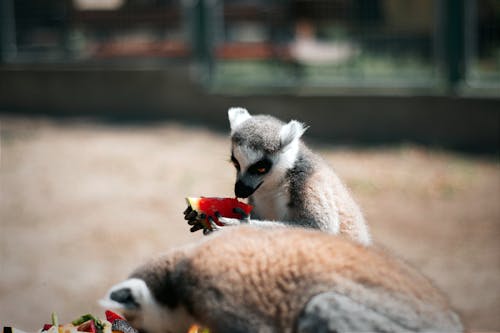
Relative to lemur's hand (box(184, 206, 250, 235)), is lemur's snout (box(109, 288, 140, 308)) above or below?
below

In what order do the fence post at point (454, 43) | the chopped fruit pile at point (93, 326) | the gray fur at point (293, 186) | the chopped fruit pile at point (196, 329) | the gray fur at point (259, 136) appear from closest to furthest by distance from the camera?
the chopped fruit pile at point (196, 329), the chopped fruit pile at point (93, 326), the gray fur at point (293, 186), the gray fur at point (259, 136), the fence post at point (454, 43)

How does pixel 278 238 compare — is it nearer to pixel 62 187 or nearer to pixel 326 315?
pixel 326 315

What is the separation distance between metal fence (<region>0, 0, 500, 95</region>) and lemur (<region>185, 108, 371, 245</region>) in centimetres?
941

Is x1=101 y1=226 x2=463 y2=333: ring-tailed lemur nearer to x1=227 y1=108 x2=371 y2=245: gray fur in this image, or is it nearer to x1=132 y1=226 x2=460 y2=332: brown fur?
x1=132 y1=226 x2=460 y2=332: brown fur

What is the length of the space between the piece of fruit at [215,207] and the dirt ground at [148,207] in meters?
3.21

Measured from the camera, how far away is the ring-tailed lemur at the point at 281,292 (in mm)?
3336

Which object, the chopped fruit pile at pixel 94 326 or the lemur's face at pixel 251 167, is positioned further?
the lemur's face at pixel 251 167

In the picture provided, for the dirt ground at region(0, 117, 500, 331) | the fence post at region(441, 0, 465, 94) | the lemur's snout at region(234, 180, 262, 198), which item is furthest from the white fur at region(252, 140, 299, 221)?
the fence post at region(441, 0, 465, 94)

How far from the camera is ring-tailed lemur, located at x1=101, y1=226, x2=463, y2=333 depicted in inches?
131

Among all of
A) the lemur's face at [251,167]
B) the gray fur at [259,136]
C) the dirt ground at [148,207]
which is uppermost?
the gray fur at [259,136]

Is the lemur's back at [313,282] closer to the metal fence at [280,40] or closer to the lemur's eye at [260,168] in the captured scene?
the lemur's eye at [260,168]

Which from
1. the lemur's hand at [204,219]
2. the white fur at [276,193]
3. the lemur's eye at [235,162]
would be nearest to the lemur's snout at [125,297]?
the lemur's hand at [204,219]

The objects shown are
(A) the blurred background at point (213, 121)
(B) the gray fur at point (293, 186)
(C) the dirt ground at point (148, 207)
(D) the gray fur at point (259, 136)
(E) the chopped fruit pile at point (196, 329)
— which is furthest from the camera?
(A) the blurred background at point (213, 121)

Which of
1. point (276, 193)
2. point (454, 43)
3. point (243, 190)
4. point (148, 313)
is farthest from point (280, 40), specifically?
point (148, 313)
